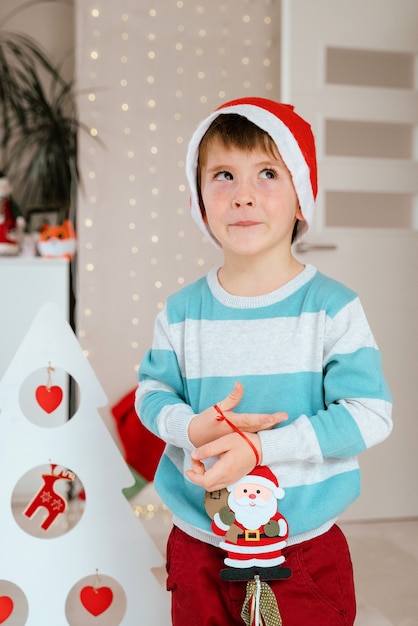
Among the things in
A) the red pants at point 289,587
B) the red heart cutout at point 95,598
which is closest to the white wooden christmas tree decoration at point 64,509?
the red heart cutout at point 95,598

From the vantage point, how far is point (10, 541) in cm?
146

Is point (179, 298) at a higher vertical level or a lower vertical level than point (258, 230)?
lower

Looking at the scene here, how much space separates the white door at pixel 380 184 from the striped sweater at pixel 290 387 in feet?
5.09

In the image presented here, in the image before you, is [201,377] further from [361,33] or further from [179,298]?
[361,33]

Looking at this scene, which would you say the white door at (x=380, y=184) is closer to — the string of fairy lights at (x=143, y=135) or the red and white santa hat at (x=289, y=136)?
the string of fairy lights at (x=143, y=135)

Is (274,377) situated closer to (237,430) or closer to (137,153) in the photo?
(237,430)

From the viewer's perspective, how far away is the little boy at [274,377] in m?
1.11

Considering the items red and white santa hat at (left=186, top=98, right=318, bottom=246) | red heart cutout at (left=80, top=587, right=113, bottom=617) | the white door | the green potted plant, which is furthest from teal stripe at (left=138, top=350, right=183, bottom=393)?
the green potted plant

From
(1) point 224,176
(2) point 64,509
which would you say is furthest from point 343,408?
(2) point 64,509

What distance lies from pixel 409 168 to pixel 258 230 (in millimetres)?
1841

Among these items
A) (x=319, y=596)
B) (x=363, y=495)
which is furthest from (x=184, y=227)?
(x=319, y=596)

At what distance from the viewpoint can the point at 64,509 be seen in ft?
4.91

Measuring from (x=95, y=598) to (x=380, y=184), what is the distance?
1.87 metres

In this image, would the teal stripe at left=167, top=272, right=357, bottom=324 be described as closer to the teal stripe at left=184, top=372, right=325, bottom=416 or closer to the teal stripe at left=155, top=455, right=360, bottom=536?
the teal stripe at left=184, top=372, right=325, bottom=416
